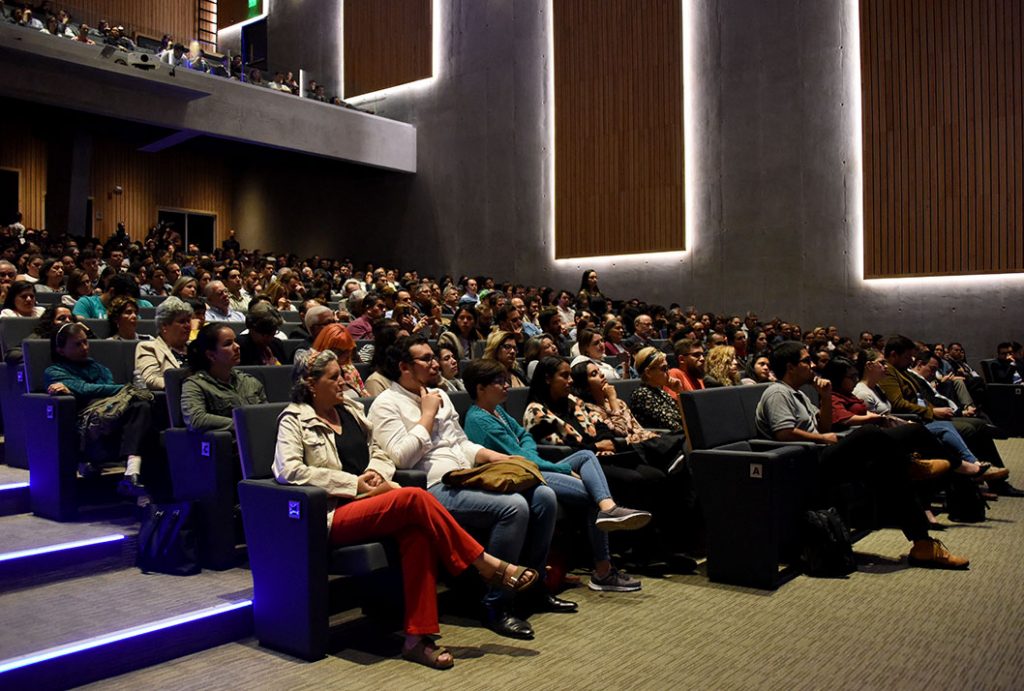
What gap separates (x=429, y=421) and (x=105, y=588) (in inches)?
47.5

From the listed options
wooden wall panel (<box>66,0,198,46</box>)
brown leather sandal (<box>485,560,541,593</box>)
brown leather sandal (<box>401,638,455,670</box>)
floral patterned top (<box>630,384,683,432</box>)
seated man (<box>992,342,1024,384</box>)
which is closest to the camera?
brown leather sandal (<box>401,638,455,670</box>)

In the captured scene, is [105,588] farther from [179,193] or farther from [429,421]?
[179,193]

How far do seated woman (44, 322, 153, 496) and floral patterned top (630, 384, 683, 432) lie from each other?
2.27 m

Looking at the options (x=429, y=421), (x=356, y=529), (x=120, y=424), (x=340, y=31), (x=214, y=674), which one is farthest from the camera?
(x=340, y=31)

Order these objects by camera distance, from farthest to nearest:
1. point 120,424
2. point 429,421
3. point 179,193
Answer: point 179,193 < point 120,424 < point 429,421

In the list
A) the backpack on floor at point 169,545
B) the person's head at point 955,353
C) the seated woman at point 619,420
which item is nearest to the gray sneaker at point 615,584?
the seated woman at point 619,420

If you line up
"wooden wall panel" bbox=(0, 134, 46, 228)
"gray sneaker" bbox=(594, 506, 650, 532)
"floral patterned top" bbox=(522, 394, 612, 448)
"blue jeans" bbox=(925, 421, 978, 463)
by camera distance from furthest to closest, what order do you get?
"wooden wall panel" bbox=(0, 134, 46, 228) < "blue jeans" bbox=(925, 421, 978, 463) < "floral patterned top" bbox=(522, 394, 612, 448) < "gray sneaker" bbox=(594, 506, 650, 532)

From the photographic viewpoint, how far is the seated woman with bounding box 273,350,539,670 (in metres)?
2.56

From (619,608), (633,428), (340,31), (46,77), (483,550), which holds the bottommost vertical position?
(619,608)

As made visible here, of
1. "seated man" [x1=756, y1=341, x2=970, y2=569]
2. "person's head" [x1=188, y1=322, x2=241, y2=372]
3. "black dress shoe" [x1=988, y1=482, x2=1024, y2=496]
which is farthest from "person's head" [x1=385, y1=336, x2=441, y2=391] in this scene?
"black dress shoe" [x1=988, y1=482, x2=1024, y2=496]

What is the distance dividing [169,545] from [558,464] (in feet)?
4.73

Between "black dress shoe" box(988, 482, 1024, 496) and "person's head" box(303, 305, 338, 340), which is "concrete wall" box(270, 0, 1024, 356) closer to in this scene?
"black dress shoe" box(988, 482, 1024, 496)

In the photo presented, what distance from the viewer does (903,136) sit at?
1024cm

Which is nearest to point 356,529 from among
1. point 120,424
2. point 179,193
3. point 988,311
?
point 120,424
